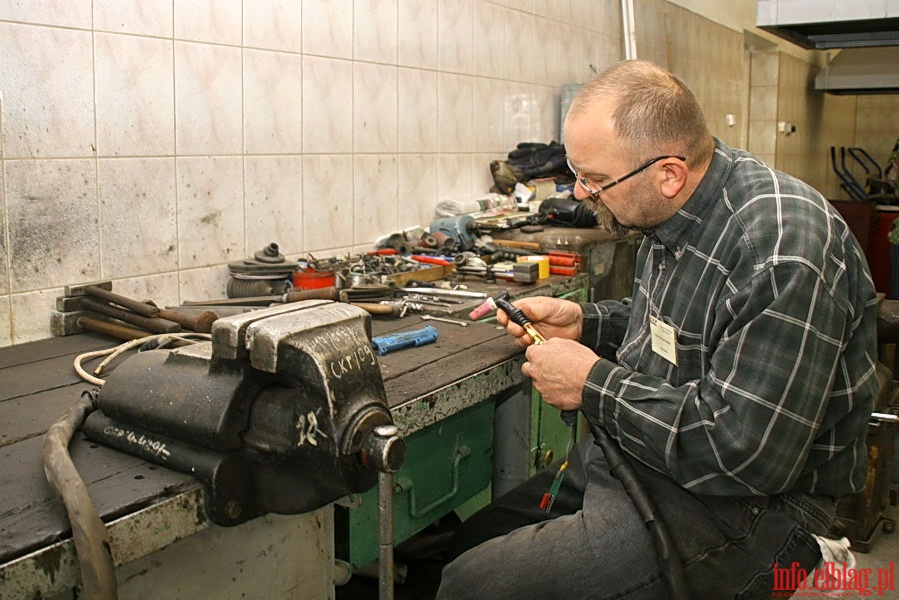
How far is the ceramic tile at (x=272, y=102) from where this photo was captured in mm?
2621

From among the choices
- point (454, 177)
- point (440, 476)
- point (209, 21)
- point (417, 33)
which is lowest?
point (440, 476)

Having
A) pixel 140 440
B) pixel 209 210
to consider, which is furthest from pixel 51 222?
pixel 140 440

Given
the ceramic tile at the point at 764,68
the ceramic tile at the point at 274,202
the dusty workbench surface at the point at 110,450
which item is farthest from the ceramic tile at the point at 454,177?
the ceramic tile at the point at 764,68

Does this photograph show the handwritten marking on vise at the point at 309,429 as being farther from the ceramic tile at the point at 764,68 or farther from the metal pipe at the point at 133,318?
the ceramic tile at the point at 764,68

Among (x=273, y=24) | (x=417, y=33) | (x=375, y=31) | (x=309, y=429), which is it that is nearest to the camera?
(x=309, y=429)

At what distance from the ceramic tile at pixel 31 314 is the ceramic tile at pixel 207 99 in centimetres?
57

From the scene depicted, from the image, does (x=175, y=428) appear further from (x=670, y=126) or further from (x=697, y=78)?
(x=697, y=78)

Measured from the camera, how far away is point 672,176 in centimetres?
157

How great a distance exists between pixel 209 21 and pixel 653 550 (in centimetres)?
191

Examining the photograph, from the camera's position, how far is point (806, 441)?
4.46 ft

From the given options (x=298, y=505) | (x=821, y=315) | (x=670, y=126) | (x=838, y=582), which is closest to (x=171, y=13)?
(x=670, y=126)

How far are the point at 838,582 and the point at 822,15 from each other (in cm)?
340

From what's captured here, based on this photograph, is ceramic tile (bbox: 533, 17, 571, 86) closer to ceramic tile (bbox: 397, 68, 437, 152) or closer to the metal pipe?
ceramic tile (bbox: 397, 68, 437, 152)

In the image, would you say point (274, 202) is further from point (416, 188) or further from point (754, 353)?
point (754, 353)
